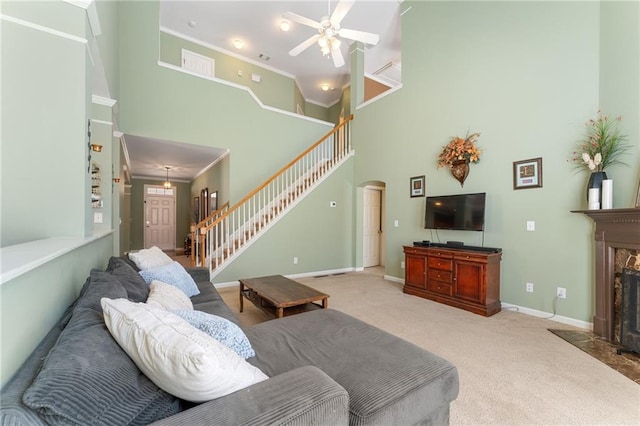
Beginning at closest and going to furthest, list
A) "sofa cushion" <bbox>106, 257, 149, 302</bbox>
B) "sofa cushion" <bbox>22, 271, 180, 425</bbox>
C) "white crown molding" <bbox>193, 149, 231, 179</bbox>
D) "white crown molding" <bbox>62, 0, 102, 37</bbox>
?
1. "sofa cushion" <bbox>22, 271, 180, 425</bbox>
2. "sofa cushion" <bbox>106, 257, 149, 302</bbox>
3. "white crown molding" <bbox>62, 0, 102, 37</bbox>
4. "white crown molding" <bbox>193, 149, 231, 179</bbox>

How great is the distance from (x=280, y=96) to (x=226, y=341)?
733cm

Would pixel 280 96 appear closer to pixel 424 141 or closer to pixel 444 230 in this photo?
pixel 424 141

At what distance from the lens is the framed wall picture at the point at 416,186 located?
4602 mm

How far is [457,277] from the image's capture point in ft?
11.7

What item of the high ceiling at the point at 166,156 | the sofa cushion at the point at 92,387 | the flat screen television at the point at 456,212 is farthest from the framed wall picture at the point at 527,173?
the high ceiling at the point at 166,156

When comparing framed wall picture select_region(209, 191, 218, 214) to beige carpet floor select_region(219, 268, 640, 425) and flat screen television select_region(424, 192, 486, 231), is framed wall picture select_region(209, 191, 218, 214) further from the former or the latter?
flat screen television select_region(424, 192, 486, 231)

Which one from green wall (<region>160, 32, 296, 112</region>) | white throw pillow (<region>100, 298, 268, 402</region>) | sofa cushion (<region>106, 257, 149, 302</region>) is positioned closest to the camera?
white throw pillow (<region>100, 298, 268, 402</region>)

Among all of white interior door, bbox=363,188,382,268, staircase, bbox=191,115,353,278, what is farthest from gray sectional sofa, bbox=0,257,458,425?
white interior door, bbox=363,188,382,268

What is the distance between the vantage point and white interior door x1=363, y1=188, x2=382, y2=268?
6516 millimetres

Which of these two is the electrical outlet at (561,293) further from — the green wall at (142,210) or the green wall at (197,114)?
the green wall at (142,210)

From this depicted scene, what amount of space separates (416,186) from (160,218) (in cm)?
825

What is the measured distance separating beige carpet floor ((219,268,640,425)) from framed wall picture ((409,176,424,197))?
1.84m

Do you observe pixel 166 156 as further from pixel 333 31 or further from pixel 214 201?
pixel 333 31

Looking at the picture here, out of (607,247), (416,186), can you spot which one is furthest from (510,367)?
(416,186)
